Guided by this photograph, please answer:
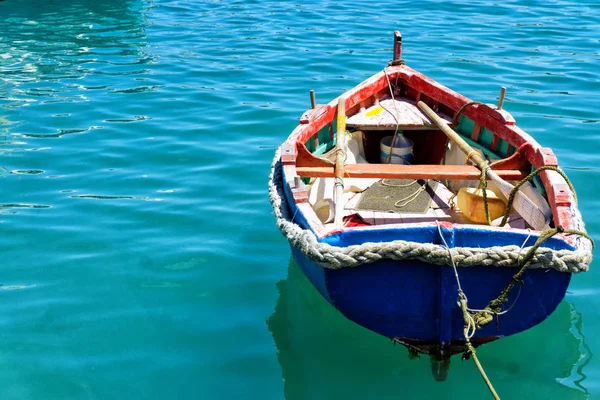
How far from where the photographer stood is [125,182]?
7016mm

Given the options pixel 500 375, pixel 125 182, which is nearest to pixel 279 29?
pixel 125 182

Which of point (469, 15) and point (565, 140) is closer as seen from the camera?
point (565, 140)

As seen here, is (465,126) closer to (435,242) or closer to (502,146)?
(502,146)

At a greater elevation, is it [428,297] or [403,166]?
[403,166]

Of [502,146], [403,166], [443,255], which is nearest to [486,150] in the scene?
[502,146]

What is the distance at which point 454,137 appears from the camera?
5.45 metres

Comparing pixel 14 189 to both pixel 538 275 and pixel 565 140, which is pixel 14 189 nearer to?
pixel 538 275

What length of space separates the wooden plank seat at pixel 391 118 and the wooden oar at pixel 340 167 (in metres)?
0.33

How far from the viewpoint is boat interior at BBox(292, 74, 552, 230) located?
4738 millimetres

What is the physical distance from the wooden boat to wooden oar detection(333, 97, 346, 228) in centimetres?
1

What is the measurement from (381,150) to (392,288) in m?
2.82

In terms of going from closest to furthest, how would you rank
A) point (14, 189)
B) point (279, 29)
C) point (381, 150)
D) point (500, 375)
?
point (500, 375), point (381, 150), point (14, 189), point (279, 29)

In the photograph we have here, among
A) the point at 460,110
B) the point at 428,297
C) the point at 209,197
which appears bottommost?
the point at 209,197

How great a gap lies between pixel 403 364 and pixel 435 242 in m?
1.29
